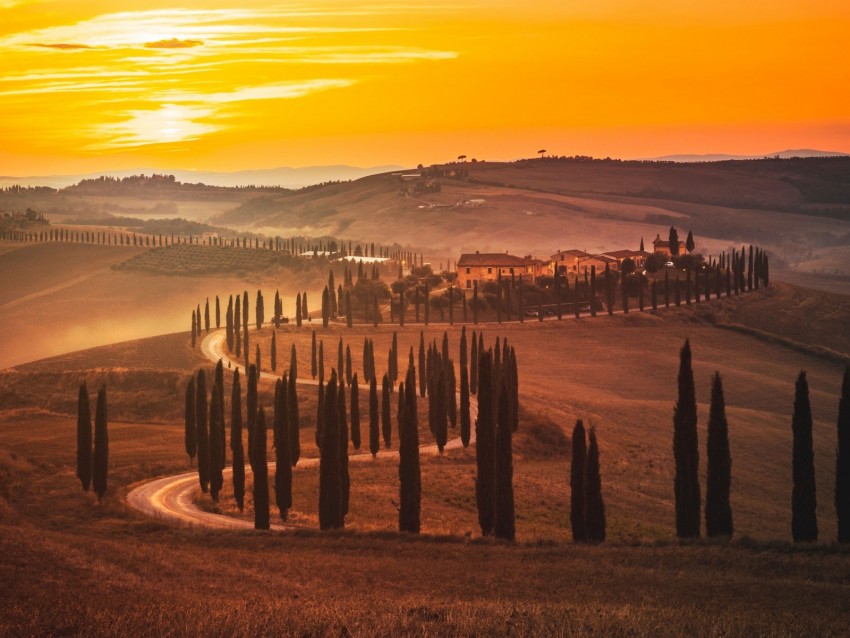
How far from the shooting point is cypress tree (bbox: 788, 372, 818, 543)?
45562 millimetres

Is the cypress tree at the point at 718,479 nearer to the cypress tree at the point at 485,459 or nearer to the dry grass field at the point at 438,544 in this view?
the dry grass field at the point at 438,544

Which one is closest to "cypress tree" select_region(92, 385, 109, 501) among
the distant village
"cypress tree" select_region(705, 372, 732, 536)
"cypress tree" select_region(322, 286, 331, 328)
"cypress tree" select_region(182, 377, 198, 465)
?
"cypress tree" select_region(182, 377, 198, 465)

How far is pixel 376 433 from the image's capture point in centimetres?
7031

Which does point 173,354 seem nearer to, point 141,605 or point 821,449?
point 821,449

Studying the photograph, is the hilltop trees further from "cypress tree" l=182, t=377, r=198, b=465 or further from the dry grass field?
"cypress tree" l=182, t=377, r=198, b=465

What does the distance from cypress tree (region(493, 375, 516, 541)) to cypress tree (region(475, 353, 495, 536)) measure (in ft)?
1.21

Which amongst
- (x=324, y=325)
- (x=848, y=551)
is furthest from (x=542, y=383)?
(x=848, y=551)

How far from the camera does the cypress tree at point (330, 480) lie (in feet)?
162

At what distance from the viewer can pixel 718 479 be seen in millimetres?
46219

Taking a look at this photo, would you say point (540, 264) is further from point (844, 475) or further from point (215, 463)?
point (844, 475)

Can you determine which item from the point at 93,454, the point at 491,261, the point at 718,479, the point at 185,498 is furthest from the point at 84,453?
the point at 491,261

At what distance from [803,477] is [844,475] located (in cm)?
159

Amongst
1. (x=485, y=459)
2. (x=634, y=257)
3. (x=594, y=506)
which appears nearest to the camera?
(x=594, y=506)

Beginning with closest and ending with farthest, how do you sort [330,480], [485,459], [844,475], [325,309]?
[844,475], [485,459], [330,480], [325,309]
